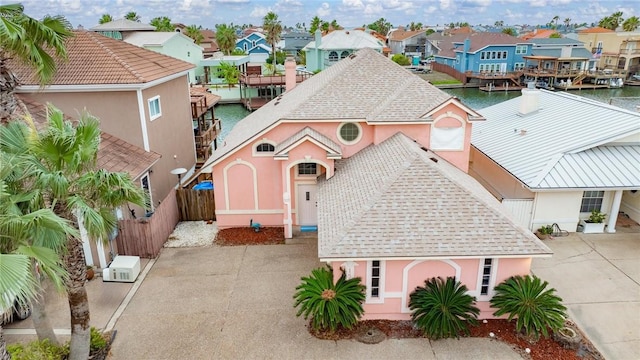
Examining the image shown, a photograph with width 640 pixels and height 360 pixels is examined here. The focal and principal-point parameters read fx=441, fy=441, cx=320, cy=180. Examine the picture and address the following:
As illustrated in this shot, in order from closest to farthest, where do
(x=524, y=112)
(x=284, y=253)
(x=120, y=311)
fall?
(x=120, y=311) → (x=284, y=253) → (x=524, y=112)

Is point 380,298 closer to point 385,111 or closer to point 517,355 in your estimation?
point 517,355

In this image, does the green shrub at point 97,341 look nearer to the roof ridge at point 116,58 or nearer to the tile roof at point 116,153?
the tile roof at point 116,153

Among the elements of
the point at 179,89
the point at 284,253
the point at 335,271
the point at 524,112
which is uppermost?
the point at 179,89

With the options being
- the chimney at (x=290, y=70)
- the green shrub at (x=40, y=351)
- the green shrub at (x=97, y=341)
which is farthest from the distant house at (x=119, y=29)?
the green shrub at (x=40, y=351)

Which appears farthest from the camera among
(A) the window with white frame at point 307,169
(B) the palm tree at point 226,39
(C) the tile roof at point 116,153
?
(B) the palm tree at point 226,39

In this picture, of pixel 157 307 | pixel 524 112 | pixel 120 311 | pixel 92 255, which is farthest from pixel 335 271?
pixel 524 112

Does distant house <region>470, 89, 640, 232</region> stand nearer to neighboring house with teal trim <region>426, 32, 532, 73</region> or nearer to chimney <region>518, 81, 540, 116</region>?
chimney <region>518, 81, 540, 116</region>

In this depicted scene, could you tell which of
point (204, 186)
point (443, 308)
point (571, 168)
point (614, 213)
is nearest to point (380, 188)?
point (443, 308)

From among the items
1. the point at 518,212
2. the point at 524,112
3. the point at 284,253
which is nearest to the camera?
the point at 284,253
